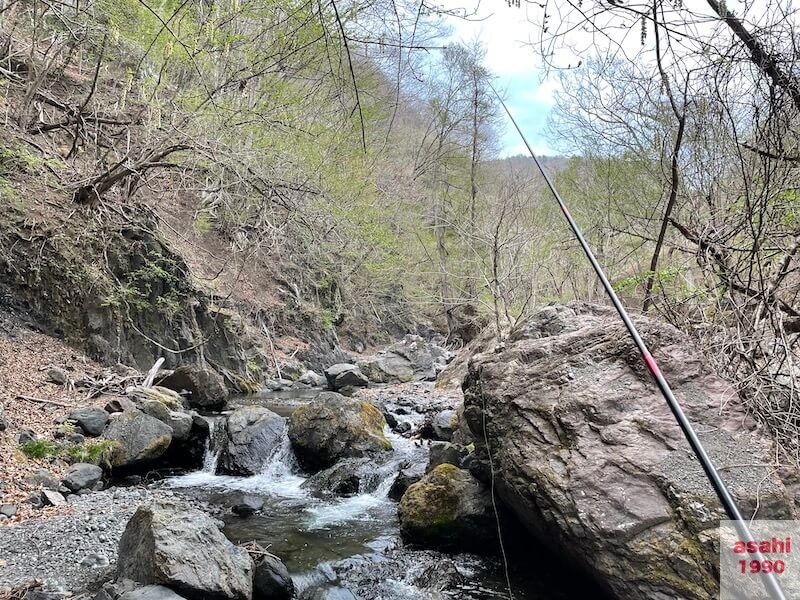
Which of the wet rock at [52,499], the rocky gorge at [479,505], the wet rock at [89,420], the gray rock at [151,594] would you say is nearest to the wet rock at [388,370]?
the rocky gorge at [479,505]

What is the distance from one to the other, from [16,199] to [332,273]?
13394 millimetres

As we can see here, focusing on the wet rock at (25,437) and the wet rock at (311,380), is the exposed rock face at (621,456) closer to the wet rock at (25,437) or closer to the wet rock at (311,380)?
the wet rock at (25,437)

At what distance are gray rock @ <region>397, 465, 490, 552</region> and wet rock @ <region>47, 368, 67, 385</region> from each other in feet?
18.1

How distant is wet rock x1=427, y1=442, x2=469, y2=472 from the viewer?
625cm

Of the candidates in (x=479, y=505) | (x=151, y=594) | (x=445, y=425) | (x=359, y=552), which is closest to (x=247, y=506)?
(x=359, y=552)

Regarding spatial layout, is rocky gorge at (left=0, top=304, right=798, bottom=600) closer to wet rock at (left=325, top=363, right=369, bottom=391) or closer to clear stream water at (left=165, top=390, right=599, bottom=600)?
clear stream water at (left=165, top=390, right=599, bottom=600)

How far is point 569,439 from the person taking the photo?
3971mm

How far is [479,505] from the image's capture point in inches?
197

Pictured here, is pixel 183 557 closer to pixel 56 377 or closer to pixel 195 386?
pixel 56 377

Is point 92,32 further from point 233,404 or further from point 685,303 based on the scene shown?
point 685,303

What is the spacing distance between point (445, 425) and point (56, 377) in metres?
5.77

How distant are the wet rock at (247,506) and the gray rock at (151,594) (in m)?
2.59

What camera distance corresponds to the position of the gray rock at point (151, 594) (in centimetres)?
323
